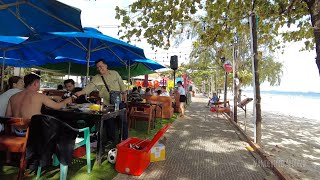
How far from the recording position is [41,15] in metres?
3.46

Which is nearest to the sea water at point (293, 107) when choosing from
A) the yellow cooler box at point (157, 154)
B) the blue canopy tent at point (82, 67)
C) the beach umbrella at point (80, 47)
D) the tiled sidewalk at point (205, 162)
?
the blue canopy tent at point (82, 67)

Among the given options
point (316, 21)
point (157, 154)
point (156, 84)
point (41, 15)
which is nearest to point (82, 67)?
point (157, 154)

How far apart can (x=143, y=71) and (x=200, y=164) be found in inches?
288

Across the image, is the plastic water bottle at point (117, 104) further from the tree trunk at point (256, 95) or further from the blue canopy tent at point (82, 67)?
the blue canopy tent at point (82, 67)

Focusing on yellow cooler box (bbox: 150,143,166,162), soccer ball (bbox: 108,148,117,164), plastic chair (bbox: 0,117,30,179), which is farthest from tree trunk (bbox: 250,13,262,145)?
plastic chair (bbox: 0,117,30,179)

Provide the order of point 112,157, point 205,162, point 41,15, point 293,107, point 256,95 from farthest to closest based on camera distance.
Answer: point 293,107 < point 256,95 < point 205,162 < point 112,157 < point 41,15

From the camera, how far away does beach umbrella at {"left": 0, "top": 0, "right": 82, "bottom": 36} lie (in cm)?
314

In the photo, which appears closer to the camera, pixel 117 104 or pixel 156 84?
pixel 117 104

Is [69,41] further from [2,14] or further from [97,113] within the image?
[97,113]

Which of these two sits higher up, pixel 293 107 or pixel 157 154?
pixel 157 154

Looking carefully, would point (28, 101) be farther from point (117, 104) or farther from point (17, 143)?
point (117, 104)

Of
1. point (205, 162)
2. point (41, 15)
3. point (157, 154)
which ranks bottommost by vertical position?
point (205, 162)

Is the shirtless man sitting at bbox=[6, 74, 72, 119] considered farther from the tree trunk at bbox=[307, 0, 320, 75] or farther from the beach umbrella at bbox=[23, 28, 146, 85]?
the tree trunk at bbox=[307, 0, 320, 75]

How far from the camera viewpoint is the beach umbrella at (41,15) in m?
3.14
